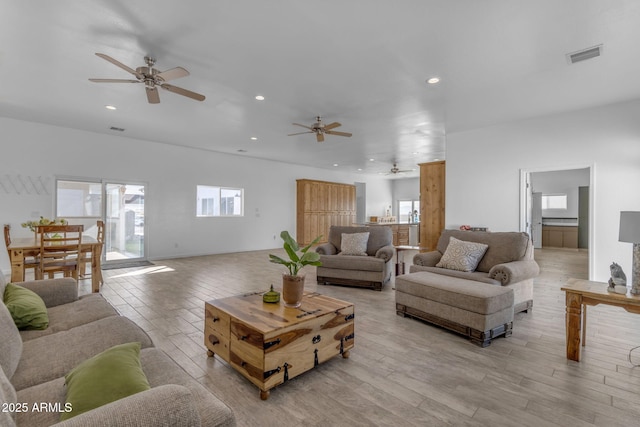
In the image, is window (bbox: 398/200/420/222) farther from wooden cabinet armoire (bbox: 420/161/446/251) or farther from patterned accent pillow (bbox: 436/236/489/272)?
patterned accent pillow (bbox: 436/236/489/272)

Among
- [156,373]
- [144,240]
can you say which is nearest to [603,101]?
[156,373]

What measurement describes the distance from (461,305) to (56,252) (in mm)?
5040

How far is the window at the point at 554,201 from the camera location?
31.4ft

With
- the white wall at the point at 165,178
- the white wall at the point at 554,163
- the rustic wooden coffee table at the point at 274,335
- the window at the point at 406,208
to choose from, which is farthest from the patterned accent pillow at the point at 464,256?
the window at the point at 406,208

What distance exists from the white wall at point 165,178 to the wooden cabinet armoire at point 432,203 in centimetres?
464

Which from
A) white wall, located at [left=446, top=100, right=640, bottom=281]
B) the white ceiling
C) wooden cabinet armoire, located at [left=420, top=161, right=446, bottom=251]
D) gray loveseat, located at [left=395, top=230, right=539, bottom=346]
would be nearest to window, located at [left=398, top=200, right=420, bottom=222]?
wooden cabinet armoire, located at [left=420, top=161, right=446, bottom=251]

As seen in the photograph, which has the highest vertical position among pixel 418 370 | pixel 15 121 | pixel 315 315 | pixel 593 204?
pixel 15 121

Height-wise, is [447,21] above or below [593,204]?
above

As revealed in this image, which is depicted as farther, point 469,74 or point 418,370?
point 469,74

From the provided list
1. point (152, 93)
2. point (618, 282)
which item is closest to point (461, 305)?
point (618, 282)

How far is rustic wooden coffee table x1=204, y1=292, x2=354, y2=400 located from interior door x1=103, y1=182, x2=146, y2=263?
560 cm

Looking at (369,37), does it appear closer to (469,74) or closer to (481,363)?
(469,74)

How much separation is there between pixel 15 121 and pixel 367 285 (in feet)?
22.9

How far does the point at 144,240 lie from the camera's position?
23.0 feet
